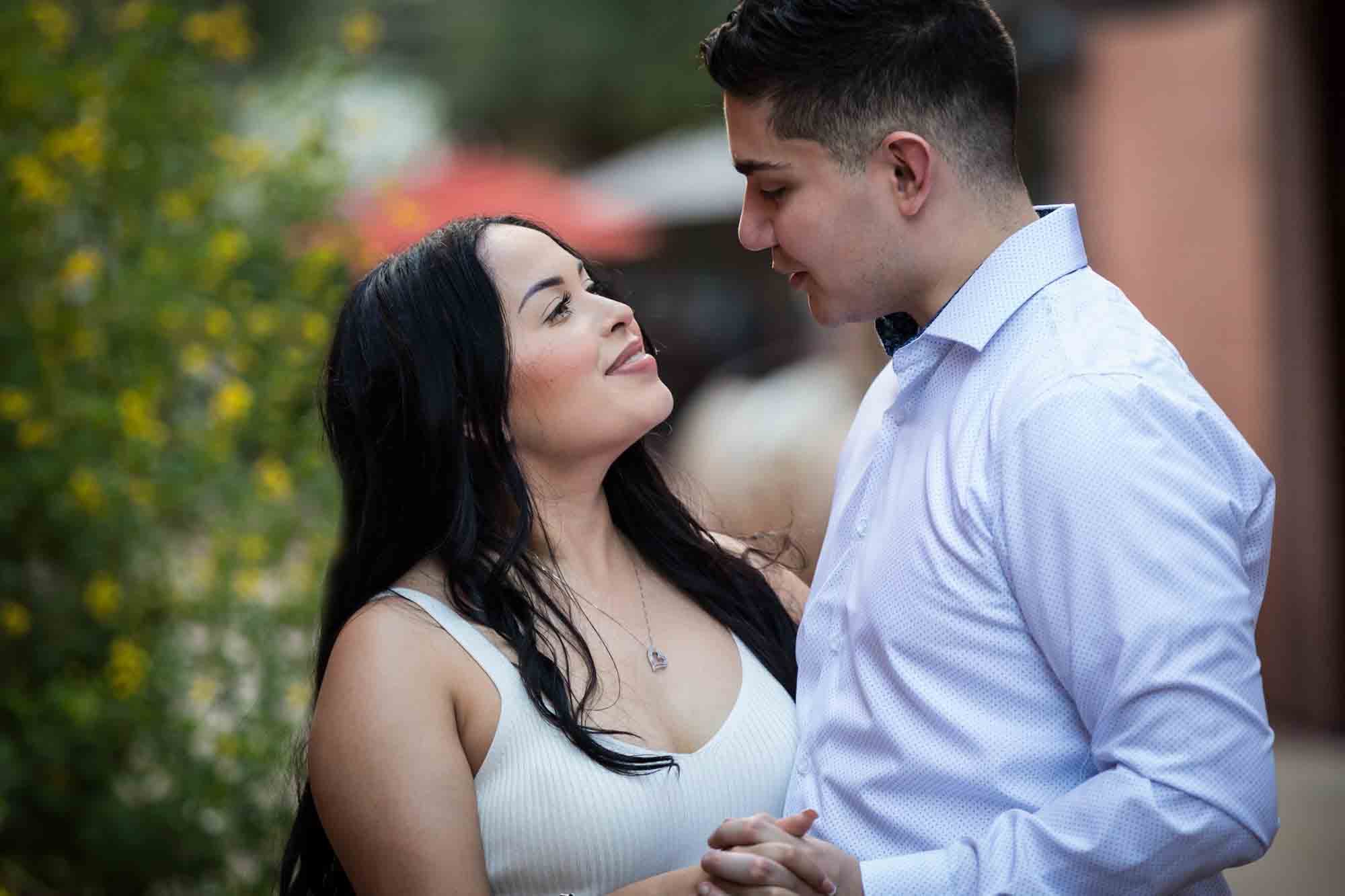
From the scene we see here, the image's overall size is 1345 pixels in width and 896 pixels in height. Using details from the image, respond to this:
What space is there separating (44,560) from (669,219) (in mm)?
7689

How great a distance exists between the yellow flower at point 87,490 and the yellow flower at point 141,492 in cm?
7

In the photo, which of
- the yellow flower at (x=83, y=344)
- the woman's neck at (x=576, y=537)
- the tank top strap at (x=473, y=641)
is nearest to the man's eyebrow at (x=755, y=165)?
the woman's neck at (x=576, y=537)

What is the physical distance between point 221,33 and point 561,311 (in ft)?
7.71

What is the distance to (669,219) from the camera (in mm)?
11211

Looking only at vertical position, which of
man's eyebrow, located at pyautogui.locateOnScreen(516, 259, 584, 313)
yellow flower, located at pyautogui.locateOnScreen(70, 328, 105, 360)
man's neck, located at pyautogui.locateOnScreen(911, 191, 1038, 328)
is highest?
man's neck, located at pyautogui.locateOnScreen(911, 191, 1038, 328)

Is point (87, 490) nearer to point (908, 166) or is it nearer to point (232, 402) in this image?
point (232, 402)

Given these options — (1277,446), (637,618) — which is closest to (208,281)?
(637,618)

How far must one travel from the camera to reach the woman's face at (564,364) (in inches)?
94.9

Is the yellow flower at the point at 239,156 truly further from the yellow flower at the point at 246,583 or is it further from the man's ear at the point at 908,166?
the man's ear at the point at 908,166

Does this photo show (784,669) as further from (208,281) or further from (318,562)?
(208,281)

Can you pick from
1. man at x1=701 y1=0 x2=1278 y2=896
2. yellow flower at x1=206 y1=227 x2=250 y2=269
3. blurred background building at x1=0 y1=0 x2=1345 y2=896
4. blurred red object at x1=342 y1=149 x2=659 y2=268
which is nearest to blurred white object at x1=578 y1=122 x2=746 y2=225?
blurred red object at x1=342 y1=149 x2=659 y2=268

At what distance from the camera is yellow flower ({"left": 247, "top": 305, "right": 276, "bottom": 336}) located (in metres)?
3.94

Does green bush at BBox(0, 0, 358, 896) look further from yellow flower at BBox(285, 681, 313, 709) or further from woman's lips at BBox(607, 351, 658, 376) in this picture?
woman's lips at BBox(607, 351, 658, 376)

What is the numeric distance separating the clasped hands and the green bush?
77.0 inches
